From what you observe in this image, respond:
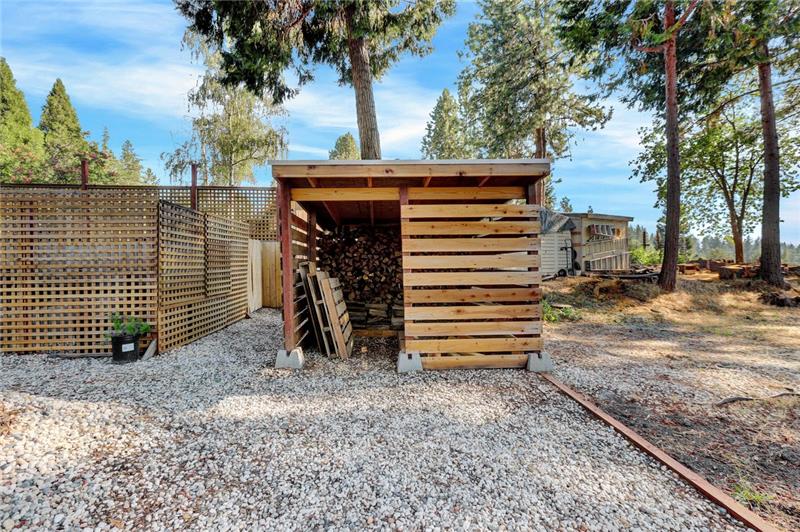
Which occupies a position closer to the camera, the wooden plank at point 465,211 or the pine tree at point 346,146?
the wooden plank at point 465,211

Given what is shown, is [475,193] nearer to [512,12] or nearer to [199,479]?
[199,479]

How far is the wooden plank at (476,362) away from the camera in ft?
13.4

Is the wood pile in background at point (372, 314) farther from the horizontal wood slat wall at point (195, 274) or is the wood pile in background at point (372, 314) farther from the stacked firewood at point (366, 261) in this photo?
the horizontal wood slat wall at point (195, 274)

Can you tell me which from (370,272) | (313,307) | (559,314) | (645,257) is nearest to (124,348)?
(313,307)

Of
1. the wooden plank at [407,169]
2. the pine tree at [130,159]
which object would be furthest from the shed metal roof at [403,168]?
the pine tree at [130,159]

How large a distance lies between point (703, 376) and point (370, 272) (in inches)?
177

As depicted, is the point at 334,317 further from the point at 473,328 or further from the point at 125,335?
the point at 125,335

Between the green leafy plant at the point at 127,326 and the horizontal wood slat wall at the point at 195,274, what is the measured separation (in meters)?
0.18

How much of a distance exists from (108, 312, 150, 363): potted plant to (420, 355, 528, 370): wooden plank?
3.50 metres

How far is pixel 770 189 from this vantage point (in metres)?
9.39

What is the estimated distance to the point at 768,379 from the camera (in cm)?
376

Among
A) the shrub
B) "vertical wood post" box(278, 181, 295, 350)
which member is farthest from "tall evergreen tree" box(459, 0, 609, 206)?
the shrub

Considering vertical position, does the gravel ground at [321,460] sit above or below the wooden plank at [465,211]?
below

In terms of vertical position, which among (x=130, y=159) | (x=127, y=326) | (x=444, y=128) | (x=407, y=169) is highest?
(x=130, y=159)
